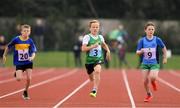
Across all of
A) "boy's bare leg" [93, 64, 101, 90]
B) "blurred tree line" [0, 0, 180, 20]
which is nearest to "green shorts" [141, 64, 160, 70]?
"boy's bare leg" [93, 64, 101, 90]

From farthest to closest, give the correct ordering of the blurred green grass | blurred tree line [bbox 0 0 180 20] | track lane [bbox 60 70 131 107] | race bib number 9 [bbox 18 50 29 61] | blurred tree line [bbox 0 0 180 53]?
blurred tree line [bbox 0 0 180 20], blurred tree line [bbox 0 0 180 53], the blurred green grass, race bib number 9 [bbox 18 50 29 61], track lane [bbox 60 70 131 107]

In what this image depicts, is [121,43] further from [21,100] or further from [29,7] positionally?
[21,100]

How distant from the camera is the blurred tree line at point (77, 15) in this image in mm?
49031

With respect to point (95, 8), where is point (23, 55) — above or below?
below

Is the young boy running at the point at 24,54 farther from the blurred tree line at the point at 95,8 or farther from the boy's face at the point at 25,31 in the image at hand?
the blurred tree line at the point at 95,8

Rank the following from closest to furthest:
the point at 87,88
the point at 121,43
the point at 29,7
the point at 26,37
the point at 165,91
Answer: the point at 26,37
the point at 165,91
the point at 87,88
the point at 121,43
the point at 29,7

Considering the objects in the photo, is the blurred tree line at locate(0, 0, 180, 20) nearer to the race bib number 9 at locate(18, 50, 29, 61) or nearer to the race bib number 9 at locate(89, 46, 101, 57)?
the race bib number 9 at locate(18, 50, 29, 61)

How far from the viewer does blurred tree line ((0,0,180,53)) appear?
49.0m

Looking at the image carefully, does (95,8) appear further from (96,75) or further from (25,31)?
(96,75)

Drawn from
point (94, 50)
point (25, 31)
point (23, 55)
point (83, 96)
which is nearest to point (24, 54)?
point (23, 55)

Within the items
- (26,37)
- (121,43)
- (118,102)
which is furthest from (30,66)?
(121,43)

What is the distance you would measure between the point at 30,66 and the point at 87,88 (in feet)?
14.9

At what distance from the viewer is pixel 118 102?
15992 millimetres

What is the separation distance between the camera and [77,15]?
178 ft
